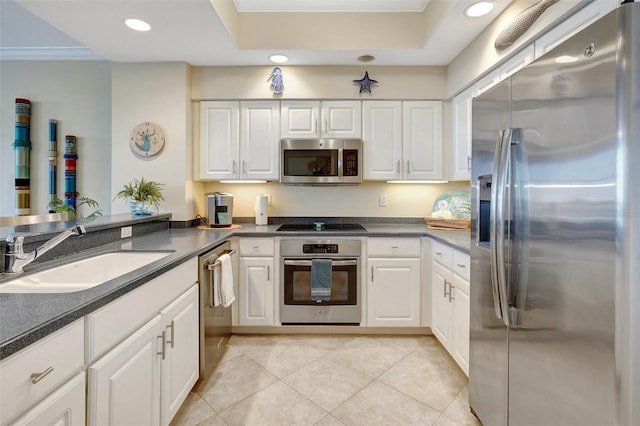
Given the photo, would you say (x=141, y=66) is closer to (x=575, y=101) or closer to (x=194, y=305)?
(x=194, y=305)

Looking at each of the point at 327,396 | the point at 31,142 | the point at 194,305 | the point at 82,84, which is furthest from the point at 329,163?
the point at 31,142

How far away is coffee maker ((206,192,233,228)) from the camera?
2.82 meters

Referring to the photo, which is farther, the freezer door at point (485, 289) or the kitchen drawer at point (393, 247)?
the kitchen drawer at point (393, 247)

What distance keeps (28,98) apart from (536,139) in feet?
15.0

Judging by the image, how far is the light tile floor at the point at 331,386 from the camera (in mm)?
1718

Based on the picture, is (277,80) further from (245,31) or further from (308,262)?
(308,262)

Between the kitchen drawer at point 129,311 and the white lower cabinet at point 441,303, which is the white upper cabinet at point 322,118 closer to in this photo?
the white lower cabinet at point 441,303

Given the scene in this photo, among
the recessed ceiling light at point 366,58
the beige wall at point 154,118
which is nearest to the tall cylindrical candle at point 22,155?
the beige wall at point 154,118

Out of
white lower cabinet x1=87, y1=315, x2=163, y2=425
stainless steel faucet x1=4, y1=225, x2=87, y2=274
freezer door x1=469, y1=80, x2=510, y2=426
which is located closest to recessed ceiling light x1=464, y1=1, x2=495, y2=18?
freezer door x1=469, y1=80, x2=510, y2=426

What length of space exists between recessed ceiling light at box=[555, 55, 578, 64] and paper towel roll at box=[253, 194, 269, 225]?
2.49 metres

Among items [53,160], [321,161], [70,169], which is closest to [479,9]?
[321,161]

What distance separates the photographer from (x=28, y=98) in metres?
3.30

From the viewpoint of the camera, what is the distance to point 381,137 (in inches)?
117

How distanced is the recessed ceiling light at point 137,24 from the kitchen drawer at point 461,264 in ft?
8.85
